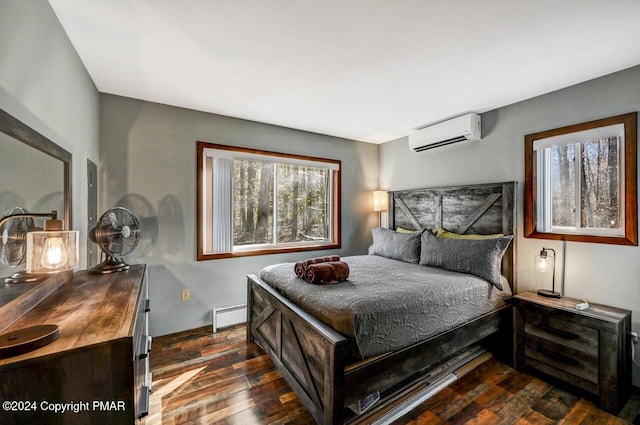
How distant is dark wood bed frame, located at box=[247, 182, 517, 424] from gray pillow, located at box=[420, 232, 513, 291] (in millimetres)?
314

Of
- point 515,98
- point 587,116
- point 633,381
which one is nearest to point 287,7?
point 515,98

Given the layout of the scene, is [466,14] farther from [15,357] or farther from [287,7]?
[15,357]

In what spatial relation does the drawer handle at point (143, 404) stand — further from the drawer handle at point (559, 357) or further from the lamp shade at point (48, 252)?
the drawer handle at point (559, 357)

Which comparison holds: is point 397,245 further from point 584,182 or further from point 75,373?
point 75,373

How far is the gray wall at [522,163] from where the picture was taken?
7.00 feet

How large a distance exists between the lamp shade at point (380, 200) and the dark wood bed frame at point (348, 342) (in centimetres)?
70

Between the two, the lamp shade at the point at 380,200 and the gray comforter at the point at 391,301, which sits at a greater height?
the lamp shade at the point at 380,200

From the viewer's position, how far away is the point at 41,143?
4.37 ft

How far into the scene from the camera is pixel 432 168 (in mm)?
3646

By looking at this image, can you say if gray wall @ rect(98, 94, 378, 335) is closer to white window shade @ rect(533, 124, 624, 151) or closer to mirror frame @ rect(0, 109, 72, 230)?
mirror frame @ rect(0, 109, 72, 230)

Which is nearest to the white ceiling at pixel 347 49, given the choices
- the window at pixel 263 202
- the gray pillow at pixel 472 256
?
the window at pixel 263 202

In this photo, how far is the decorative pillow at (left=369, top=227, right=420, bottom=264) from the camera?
3209 mm

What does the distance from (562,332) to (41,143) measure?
360 centimetres

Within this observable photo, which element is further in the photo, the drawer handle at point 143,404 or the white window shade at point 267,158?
the white window shade at point 267,158
